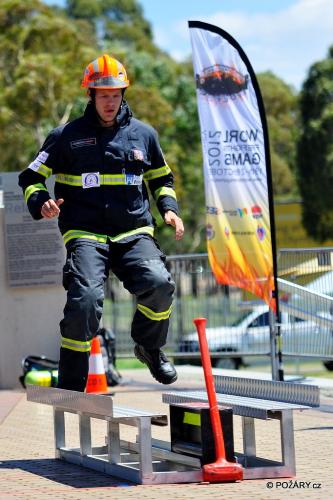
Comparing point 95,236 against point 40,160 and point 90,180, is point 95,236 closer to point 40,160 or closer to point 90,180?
point 90,180

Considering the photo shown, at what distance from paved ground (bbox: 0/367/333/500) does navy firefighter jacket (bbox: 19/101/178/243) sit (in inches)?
59.2

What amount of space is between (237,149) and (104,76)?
5.64 meters

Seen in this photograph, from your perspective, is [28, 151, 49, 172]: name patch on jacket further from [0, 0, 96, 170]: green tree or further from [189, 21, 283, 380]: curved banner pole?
[0, 0, 96, 170]: green tree

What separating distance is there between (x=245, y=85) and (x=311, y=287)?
9.83 ft

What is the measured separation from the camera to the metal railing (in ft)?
46.9

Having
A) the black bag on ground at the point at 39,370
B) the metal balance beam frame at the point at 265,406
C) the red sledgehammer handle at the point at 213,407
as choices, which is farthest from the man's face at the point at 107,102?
the black bag on ground at the point at 39,370

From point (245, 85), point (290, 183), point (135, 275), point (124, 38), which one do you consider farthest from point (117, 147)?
point (124, 38)

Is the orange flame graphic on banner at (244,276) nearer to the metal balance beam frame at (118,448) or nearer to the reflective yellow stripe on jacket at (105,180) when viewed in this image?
the metal balance beam frame at (118,448)

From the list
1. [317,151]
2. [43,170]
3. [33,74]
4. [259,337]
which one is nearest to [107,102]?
[43,170]

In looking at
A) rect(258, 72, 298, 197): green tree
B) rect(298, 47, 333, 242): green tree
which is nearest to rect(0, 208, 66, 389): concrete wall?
rect(298, 47, 333, 242): green tree

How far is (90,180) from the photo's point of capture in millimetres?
7367

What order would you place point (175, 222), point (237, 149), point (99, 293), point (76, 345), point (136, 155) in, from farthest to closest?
point (237, 149)
point (175, 222)
point (136, 155)
point (76, 345)
point (99, 293)

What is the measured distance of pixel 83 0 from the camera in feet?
288

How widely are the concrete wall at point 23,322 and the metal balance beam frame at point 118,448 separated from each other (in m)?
5.97
